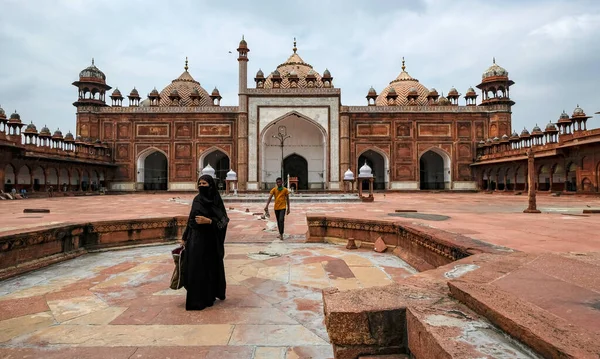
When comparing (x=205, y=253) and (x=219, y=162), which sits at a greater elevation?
(x=219, y=162)

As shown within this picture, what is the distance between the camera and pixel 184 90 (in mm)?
31312

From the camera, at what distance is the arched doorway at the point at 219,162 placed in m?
28.3

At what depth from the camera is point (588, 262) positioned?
7.46 feet

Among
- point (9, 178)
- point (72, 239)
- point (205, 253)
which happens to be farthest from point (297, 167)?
point (205, 253)

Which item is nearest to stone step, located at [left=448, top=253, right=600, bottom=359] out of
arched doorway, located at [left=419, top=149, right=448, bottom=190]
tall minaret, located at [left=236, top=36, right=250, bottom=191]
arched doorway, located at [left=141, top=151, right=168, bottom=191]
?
tall minaret, located at [left=236, top=36, right=250, bottom=191]

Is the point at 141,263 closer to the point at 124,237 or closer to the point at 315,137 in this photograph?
the point at 124,237

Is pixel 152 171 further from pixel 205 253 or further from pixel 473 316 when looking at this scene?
pixel 473 316

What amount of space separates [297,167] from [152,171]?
1253cm

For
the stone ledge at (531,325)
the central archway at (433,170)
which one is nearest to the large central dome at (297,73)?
the central archway at (433,170)

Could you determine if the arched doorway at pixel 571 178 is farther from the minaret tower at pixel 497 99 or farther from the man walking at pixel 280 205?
the man walking at pixel 280 205

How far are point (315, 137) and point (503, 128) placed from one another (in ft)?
47.0

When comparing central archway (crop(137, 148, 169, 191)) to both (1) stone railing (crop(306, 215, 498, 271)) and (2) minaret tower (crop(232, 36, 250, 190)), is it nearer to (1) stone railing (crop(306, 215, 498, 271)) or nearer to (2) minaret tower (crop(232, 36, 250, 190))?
(2) minaret tower (crop(232, 36, 250, 190))

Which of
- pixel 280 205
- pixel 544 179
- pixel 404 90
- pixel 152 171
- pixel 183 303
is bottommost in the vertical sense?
pixel 183 303

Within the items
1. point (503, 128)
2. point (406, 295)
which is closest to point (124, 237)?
Answer: point (406, 295)
